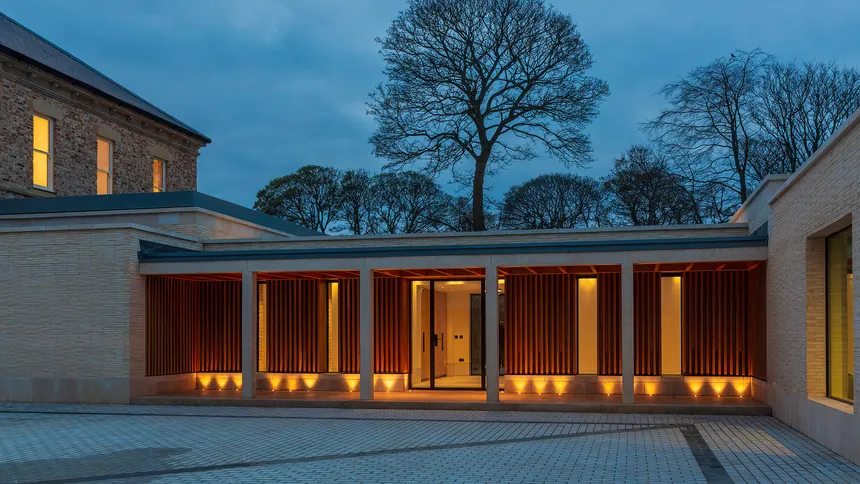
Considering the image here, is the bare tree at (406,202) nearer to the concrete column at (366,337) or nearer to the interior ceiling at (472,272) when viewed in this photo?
the interior ceiling at (472,272)

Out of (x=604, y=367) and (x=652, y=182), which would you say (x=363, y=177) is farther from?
(x=604, y=367)

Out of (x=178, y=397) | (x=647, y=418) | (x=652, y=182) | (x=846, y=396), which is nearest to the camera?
(x=846, y=396)

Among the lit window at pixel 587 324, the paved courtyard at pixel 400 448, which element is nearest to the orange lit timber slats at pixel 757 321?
the paved courtyard at pixel 400 448

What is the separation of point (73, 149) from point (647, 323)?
16947 mm

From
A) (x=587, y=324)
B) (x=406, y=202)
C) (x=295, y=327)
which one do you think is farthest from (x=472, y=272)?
(x=406, y=202)

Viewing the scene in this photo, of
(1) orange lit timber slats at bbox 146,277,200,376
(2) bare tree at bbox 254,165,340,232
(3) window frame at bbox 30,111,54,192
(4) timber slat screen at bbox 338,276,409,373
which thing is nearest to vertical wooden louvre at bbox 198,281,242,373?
(1) orange lit timber slats at bbox 146,277,200,376

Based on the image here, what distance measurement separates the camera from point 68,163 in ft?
81.6

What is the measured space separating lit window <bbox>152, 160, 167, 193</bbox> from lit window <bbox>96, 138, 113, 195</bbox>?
2.21m

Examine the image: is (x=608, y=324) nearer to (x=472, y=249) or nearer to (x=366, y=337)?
(x=472, y=249)

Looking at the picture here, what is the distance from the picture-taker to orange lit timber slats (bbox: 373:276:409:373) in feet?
62.8

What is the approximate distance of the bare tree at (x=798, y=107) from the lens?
31.3 meters

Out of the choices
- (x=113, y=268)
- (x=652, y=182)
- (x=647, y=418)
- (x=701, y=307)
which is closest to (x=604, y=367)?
(x=701, y=307)

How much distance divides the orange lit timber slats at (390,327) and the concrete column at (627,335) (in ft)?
17.2

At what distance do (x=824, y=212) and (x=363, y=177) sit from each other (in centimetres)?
4004
